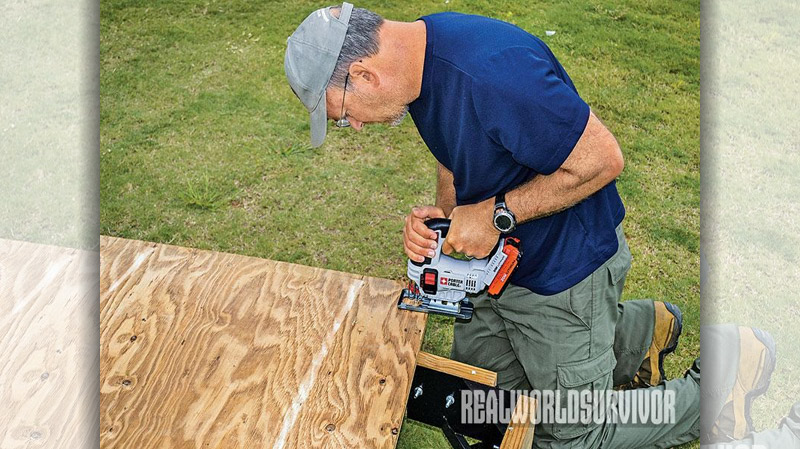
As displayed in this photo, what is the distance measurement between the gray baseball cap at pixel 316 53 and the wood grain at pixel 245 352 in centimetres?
95

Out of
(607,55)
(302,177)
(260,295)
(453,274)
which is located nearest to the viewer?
(453,274)

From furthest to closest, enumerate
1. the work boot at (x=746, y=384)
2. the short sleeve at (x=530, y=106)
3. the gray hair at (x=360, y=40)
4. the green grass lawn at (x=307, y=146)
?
the green grass lawn at (x=307, y=146)
the work boot at (x=746, y=384)
the gray hair at (x=360, y=40)
the short sleeve at (x=530, y=106)

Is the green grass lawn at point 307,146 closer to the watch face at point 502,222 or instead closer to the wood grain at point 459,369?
the wood grain at point 459,369

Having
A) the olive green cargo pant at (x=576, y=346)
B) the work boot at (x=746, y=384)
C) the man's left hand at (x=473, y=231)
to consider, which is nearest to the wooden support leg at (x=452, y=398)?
the olive green cargo pant at (x=576, y=346)

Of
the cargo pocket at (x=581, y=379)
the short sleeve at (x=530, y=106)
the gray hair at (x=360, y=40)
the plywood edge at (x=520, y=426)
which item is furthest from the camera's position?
the cargo pocket at (x=581, y=379)

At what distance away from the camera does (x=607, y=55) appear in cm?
699

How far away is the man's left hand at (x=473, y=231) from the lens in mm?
3006

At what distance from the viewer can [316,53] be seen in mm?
2830

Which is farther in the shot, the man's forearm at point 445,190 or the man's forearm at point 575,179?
the man's forearm at point 445,190

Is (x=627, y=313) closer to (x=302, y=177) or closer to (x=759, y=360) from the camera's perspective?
(x=759, y=360)

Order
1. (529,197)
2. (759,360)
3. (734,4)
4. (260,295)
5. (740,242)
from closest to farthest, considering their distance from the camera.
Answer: (529,197) < (260,295) < (759,360) < (740,242) < (734,4)

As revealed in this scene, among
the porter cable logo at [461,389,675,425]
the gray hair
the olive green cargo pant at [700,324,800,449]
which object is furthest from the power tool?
the olive green cargo pant at [700,324,800,449]

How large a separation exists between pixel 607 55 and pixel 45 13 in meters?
5.21

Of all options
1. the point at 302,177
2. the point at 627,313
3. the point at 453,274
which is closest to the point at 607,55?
the point at 302,177
